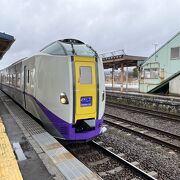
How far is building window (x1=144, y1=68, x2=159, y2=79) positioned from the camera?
69.2ft

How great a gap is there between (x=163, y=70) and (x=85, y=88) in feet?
52.1

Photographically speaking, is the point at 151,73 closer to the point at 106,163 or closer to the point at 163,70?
the point at 163,70

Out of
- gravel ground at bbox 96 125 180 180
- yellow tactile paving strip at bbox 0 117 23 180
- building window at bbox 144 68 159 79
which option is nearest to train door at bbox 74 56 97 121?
gravel ground at bbox 96 125 180 180

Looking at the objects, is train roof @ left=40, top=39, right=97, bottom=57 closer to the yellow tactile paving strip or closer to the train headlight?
the train headlight

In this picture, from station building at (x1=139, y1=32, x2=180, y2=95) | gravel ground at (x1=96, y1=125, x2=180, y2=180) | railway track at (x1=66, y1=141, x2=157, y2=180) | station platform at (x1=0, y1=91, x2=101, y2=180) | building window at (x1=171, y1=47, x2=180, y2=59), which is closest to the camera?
station platform at (x1=0, y1=91, x2=101, y2=180)

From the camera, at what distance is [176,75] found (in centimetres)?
1888

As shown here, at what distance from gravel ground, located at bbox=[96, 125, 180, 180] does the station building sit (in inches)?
487

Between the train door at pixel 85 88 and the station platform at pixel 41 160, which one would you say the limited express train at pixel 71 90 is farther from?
the station platform at pixel 41 160

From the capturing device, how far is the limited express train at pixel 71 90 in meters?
5.74

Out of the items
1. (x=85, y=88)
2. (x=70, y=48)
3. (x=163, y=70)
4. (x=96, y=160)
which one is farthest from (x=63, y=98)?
(x=163, y=70)

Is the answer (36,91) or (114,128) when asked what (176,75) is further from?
(36,91)

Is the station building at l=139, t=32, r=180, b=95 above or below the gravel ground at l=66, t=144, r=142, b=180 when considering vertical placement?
above

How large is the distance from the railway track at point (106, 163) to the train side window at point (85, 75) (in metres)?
1.97

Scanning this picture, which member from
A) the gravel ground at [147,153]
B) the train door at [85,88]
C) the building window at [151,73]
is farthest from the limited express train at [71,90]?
the building window at [151,73]
